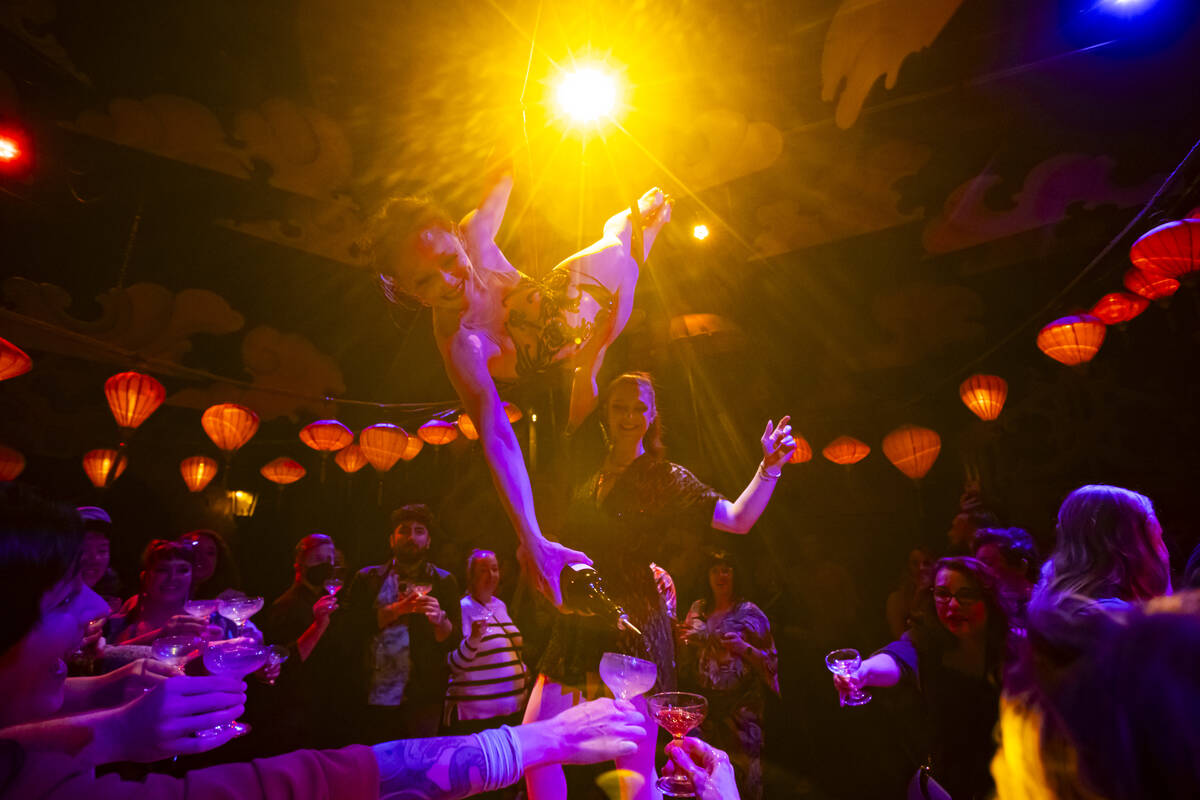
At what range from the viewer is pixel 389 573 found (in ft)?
12.1

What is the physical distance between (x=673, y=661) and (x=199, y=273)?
23.3 ft

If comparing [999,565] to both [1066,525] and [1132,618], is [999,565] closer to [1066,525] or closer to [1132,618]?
[1066,525]

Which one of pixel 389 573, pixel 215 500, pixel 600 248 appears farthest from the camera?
pixel 215 500

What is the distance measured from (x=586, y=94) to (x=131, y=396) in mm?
5743

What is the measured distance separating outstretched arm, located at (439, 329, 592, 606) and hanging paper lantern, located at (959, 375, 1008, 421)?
5.96m

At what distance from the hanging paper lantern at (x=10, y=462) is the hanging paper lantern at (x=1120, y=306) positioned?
12888 millimetres

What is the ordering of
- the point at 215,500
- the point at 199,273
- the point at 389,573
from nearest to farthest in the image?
the point at 389,573
the point at 199,273
the point at 215,500

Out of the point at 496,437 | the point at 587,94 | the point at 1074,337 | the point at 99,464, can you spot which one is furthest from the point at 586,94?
the point at 99,464

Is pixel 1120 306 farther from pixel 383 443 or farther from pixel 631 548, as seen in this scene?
pixel 383 443

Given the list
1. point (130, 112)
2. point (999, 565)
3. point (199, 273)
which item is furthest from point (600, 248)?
point (199, 273)

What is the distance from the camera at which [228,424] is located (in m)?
6.74

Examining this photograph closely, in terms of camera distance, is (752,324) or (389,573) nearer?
(389,573)

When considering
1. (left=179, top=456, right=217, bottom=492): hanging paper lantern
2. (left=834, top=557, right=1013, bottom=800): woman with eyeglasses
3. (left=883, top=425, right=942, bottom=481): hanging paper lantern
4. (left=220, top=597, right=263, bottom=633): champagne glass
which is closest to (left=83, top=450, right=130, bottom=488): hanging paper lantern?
(left=179, top=456, right=217, bottom=492): hanging paper lantern

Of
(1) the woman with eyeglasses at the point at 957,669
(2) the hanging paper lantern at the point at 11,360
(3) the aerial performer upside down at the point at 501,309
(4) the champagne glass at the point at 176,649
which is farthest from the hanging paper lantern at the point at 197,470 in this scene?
(1) the woman with eyeglasses at the point at 957,669
